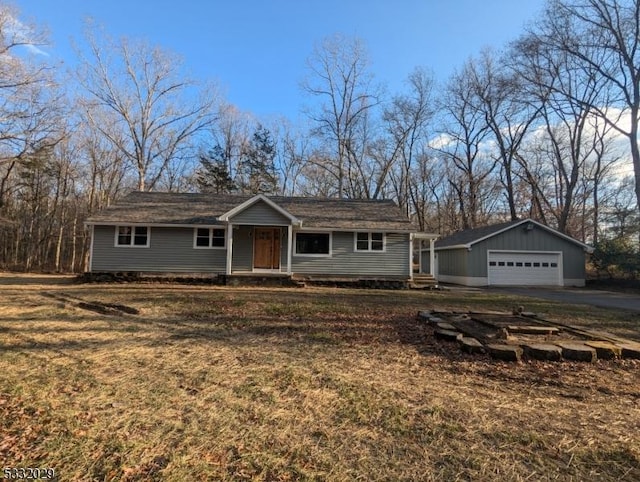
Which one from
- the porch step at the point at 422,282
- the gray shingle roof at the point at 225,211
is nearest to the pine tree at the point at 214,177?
the gray shingle roof at the point at 225,211

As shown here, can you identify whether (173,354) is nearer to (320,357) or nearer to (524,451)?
(320,357)

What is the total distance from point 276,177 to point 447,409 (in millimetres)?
32937

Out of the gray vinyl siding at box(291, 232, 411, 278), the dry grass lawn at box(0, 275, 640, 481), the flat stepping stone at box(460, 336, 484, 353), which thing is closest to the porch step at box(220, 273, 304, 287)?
the gray vinyl siding at box(291, 232, 411, 278)

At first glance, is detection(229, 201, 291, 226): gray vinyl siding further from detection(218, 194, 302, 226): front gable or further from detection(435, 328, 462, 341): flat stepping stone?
detection(435, 328, 462, 341): flat stepping stone

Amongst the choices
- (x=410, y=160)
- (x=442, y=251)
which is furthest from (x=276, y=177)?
(x=442, y=251)

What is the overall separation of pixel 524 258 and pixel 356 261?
10.7 metres

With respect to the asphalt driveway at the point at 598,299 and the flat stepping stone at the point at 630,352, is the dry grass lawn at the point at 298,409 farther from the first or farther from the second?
the asphalt driveway at the point at 598,299

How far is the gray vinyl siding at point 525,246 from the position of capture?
21719mm

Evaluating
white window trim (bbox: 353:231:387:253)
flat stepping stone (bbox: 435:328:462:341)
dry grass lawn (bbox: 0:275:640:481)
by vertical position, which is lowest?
dry grass lawn (bbox: 0:275:640:481)

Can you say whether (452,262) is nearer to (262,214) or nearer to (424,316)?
(262,214)

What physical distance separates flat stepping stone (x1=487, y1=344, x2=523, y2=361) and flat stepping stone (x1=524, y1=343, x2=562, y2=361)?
0.18 metres

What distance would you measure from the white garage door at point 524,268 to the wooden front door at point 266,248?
12.2 metres

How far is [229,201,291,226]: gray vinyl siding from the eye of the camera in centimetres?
1642

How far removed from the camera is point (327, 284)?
57.2 ft
